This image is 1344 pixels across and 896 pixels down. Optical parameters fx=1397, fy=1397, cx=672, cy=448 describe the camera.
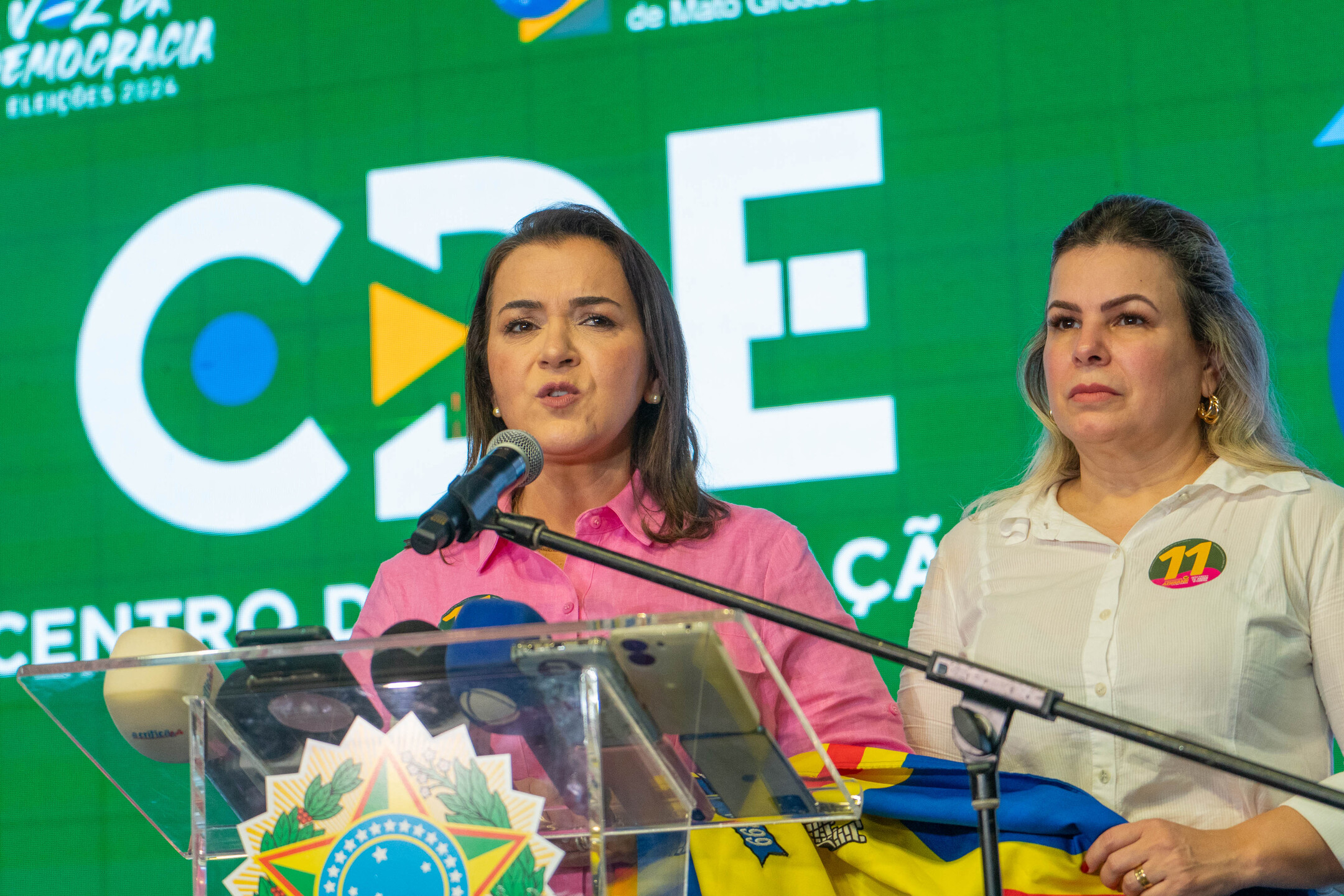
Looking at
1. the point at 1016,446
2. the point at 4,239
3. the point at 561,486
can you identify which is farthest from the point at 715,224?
the point at 4,239

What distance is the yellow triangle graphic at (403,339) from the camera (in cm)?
348

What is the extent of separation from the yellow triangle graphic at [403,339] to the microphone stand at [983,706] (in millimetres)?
2078

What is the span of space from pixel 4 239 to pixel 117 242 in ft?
1.11

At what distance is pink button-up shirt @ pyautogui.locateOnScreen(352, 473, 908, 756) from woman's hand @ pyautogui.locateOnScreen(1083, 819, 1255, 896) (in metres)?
0.40

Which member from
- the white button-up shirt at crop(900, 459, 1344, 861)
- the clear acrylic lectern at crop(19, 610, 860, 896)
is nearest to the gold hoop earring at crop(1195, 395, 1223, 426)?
the white button-up shirt at crop(900, 459, 1344, 861)

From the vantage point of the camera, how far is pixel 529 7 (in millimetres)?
3564

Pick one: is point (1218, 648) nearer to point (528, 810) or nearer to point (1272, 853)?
point (1272, 853)

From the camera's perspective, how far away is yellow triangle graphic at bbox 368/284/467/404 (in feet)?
11.4

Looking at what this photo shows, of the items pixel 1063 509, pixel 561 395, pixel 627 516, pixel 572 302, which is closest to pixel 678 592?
pixel 627 516

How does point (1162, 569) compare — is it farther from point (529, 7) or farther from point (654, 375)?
→ point (529, 7)

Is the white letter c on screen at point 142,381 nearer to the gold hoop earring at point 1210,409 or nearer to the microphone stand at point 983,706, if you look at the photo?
the gold hoop earring at point 1210,409

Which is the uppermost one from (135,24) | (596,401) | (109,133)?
(135,24)

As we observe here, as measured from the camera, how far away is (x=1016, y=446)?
314 cm

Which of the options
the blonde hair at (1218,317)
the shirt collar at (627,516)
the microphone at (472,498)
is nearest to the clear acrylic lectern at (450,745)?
the microphone at (472,498)
